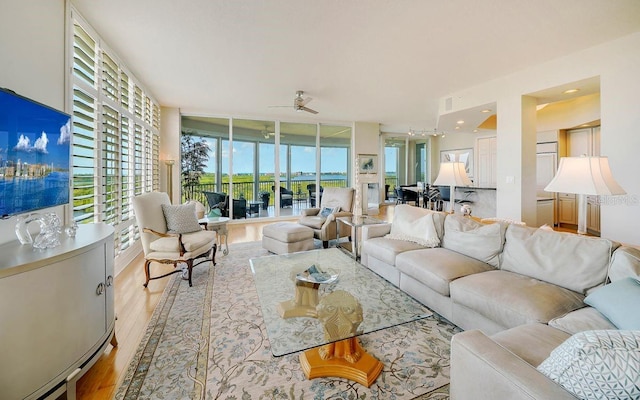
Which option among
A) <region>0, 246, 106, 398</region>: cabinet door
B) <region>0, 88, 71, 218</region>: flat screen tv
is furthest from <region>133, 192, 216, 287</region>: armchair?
<region>0, 246, 106, 398</region>: cabinet door

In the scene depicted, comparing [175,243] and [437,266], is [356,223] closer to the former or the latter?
[437,266]

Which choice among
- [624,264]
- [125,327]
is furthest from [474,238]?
[125,327]

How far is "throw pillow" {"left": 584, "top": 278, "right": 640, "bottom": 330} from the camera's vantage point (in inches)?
49.8

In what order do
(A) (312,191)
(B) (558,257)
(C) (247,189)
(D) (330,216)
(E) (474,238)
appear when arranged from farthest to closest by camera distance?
(A) (312,191) < (C) (247,189) < (D) (330,216) < (E) (474,238) < (B) (558,257)

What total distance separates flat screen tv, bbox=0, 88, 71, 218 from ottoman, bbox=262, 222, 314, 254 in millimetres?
2423

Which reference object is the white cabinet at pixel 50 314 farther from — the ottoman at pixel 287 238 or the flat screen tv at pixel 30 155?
the ottoman at pixel 287 238

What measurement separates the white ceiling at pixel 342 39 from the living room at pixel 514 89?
8 centimetres

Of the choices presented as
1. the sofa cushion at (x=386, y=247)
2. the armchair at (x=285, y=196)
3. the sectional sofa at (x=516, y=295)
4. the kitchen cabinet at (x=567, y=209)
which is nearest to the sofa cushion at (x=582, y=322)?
the sectional sofa at (x=516, y=295)

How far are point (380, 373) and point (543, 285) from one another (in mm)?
1317

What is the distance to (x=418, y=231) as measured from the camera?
10.3 feet

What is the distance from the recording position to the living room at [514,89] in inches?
77.8

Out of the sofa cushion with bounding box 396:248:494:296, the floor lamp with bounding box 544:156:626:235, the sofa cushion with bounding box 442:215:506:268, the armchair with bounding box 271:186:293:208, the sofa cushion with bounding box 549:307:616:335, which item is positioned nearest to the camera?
the sofa cushion with bounding box 549:307:616:335

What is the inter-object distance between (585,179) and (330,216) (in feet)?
9.92

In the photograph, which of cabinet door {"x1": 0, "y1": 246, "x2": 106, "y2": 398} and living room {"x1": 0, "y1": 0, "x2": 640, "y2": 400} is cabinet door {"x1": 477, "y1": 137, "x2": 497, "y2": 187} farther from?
cabinet door {"x1": 0, "y1": 246, "x2": 106, "y2": 398}
